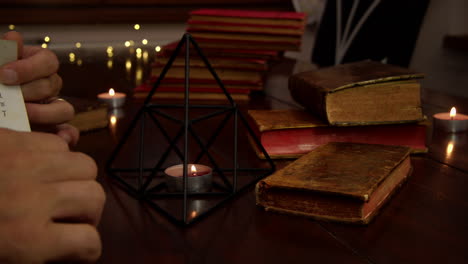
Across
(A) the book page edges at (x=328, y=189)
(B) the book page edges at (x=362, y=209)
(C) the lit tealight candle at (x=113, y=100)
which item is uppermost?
(A) the book page edges at (x=328, y=189)

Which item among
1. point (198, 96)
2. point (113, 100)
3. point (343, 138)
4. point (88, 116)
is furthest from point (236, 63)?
point (343, 138)

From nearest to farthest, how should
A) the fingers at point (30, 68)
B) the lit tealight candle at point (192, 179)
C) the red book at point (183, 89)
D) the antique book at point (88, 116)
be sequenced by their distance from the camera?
the fingers at point (30, 68) → the lit tealight candle at point (192, 179) → the antique book at point (88, 116) → the red book at point (183, 89)

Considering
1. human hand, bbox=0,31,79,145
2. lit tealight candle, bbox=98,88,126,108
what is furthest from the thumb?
lit tealight candle, bbox=98,88,126,108

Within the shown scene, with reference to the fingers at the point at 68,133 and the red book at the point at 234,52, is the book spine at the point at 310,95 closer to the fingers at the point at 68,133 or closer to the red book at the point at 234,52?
the fingers at the point at 68,133

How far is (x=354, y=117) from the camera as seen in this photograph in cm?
78

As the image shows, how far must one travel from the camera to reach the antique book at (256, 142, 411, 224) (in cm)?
53

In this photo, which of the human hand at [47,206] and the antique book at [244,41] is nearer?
the human hand at [47,206]

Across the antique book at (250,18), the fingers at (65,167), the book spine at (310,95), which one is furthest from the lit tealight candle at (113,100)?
the fingers at (65,167)

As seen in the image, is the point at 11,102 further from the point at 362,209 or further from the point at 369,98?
the point at 369,98

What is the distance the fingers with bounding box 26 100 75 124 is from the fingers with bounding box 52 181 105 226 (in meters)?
0.15

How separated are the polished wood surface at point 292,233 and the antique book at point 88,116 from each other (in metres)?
0.27

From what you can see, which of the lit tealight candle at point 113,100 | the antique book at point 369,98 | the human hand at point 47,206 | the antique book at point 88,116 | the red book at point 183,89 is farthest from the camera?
the red book at point 183,89

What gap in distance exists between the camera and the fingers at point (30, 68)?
1.51 feet

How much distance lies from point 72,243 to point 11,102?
0.17 meters
